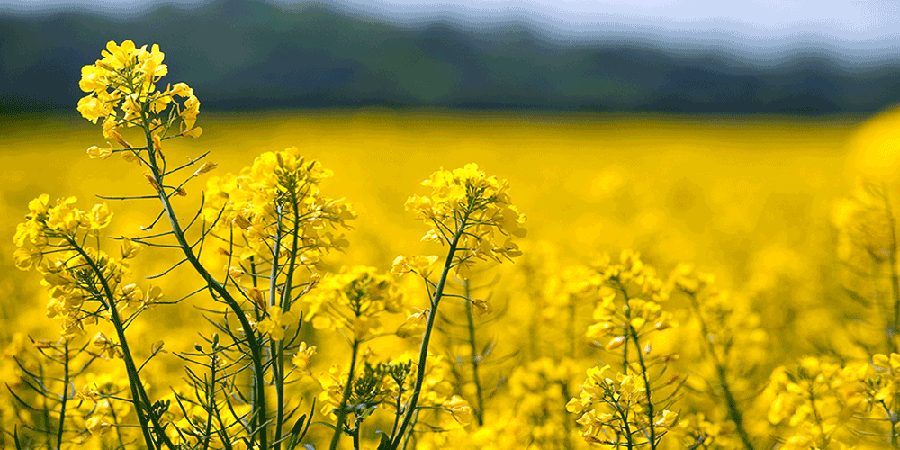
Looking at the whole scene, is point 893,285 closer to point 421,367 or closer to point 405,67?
point 421,367

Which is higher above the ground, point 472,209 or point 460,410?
point 472,209

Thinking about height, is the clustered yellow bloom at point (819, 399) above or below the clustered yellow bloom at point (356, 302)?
below

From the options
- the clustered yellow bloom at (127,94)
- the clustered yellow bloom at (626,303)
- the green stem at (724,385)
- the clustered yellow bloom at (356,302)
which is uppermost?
the clustered yellow bloom at (127,94)

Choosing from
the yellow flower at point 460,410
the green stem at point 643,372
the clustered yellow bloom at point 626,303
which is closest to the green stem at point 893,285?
the clustered yellow bloom at point 626,303

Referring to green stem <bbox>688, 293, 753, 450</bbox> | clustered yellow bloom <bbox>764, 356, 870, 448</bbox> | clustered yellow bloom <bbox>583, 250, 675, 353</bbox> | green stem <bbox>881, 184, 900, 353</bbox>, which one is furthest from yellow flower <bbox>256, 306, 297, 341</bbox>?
green stem <bbox>881, 184, 900, 353</bbox>

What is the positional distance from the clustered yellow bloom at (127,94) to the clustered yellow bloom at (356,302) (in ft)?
1.75

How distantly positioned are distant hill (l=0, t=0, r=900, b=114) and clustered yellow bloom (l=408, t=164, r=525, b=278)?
27.9 m

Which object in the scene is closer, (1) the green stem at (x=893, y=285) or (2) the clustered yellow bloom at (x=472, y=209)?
(2) the clustered yellow bloom at (x=472, y=209)

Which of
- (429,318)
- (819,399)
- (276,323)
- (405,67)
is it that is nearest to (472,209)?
(429,318)

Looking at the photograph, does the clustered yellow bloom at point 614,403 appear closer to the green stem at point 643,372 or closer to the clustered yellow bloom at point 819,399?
the green stem at point 643,372

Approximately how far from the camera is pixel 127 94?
1257mm

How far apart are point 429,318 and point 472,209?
28cm

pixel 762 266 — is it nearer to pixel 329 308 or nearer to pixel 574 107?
pixel 329 308

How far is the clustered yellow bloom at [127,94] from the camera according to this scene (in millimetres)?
1257
